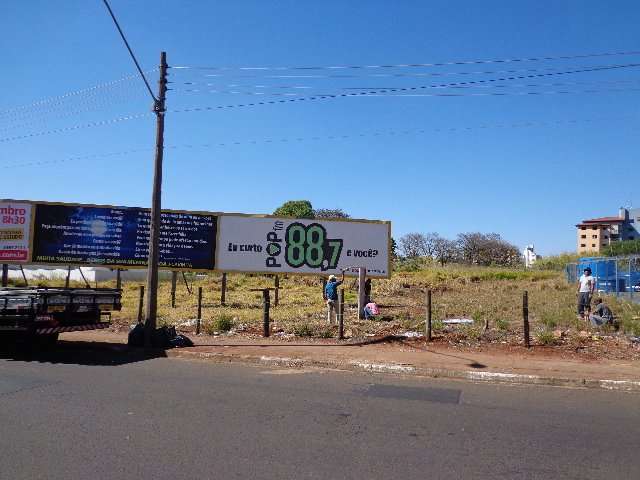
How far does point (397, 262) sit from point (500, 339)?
41567 millimetres

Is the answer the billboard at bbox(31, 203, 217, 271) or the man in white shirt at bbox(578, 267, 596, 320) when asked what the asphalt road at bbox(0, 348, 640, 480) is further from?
the billboard at bbox(31, 203, 217, 271)

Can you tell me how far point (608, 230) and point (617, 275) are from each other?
4289 inches

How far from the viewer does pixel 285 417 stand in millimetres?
7137

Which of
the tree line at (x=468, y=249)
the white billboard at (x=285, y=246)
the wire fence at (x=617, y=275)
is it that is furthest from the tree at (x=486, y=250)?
the white billboard at (x=285, y=246)

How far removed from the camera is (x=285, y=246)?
20844 millimetres

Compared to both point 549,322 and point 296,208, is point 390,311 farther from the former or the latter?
point 296,208

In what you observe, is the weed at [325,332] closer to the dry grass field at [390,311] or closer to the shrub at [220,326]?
the dry grass field at [390,311]

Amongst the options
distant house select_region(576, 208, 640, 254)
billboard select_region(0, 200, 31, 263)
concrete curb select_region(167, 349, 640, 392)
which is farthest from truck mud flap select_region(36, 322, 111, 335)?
distant house select_region(576, 208, 640, 254)

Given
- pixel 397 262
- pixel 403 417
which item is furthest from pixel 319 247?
pixel 397 262

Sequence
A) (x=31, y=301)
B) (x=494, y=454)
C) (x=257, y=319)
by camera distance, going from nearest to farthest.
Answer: (x=494, y=454)
(x=31, y=301)
(x=257, y=319)

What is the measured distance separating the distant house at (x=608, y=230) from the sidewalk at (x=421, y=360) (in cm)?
11233

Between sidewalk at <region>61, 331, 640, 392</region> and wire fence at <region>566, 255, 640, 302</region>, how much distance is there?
37.2 feet

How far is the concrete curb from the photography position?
31.6ft

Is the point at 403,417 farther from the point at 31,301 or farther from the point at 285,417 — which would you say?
the point at 31,301
